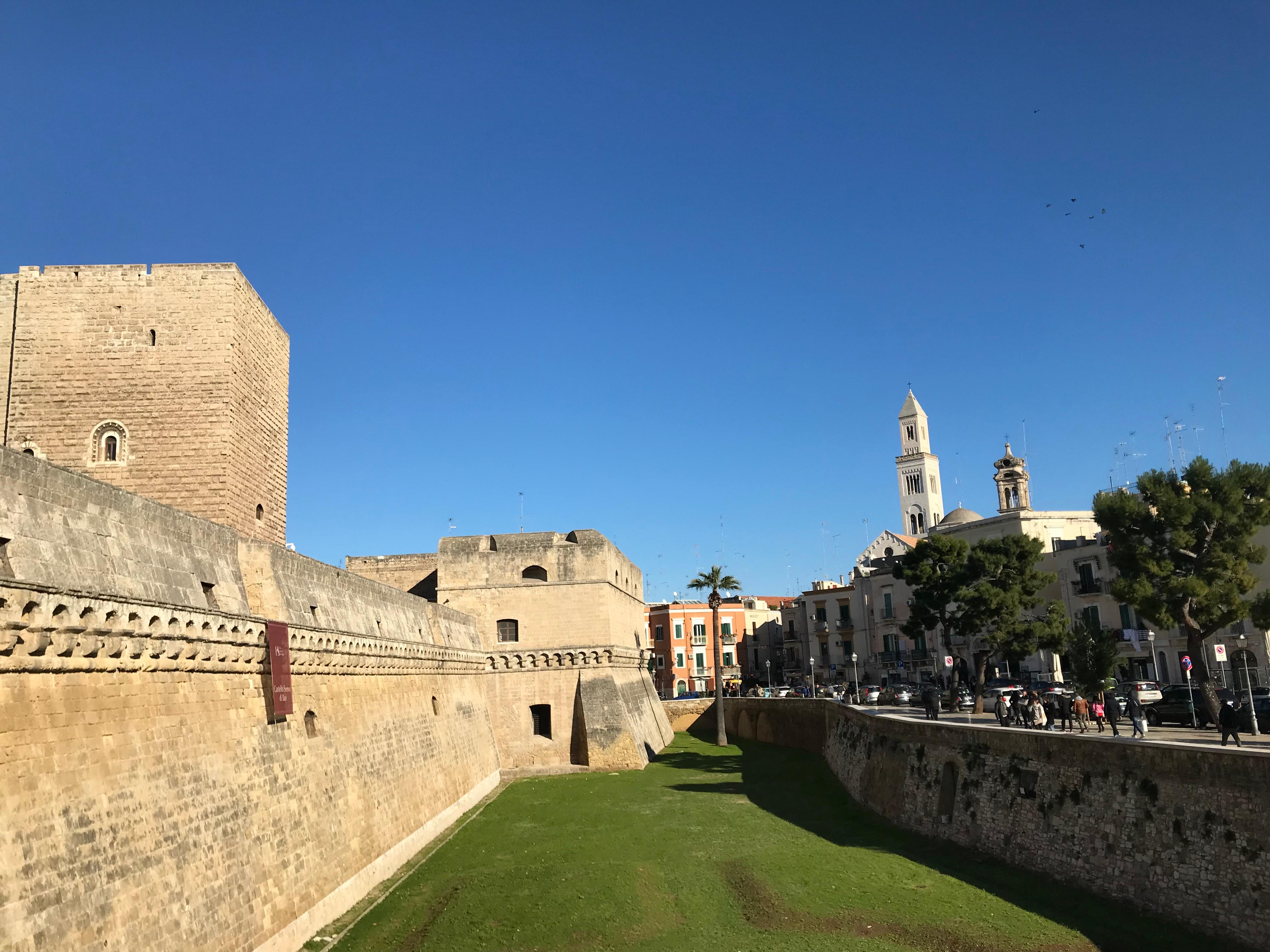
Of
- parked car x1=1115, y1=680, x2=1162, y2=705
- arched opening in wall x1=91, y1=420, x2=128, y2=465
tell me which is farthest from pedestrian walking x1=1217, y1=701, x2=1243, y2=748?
arched opening in wall x1=91, y1=420, x2=128, y2=465

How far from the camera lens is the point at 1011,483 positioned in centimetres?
5881

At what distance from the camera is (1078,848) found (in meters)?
15.4

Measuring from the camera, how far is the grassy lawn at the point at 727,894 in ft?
45.6

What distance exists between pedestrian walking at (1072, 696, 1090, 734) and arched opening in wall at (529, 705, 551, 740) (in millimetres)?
17870

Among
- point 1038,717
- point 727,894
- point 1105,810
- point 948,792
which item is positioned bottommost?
point 727,894

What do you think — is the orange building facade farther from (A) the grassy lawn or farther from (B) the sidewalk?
(A) the grassy lawn

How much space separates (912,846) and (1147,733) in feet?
20.0

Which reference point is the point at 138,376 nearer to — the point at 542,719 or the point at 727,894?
the point at 727,894

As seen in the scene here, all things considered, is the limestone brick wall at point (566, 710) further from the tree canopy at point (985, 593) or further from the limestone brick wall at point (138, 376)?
the limestone brick wall at point (138, 376)

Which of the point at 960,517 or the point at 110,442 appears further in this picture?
the point at 960,517

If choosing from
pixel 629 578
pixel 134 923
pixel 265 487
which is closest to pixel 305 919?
pixel 134 923

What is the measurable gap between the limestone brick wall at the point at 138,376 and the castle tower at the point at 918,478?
75.4 meters

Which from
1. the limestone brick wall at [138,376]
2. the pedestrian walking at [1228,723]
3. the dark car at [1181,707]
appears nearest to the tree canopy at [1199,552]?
the dark car at [1181,707]

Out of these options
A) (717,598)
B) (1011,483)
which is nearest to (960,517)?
(1011,483)
